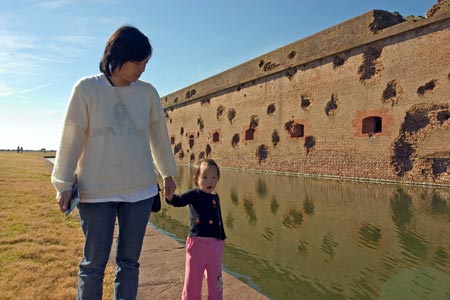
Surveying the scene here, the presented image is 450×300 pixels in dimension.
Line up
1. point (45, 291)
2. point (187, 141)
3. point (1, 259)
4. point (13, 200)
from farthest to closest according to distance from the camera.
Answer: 1. point (187, 141)
2. point (13, 200)
3. point (1, 259)
4. point (45, 291)

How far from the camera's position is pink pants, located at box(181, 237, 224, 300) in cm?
216

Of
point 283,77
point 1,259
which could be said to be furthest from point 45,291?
point 283,77

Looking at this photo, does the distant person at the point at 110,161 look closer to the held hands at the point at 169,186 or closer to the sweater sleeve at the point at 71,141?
the sweater sleeve at the point at 71,141

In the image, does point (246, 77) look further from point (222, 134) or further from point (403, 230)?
point (403, 230)

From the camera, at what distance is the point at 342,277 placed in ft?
10.5

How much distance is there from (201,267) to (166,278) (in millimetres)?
660

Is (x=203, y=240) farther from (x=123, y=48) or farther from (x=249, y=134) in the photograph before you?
(x=249, y=134)

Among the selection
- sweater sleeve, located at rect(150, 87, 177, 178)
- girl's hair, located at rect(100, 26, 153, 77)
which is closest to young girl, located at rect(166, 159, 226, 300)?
sweater sleeve, located at rect(150, 87, 177, 178)

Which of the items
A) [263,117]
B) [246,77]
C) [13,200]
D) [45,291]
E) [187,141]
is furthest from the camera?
[187,141]

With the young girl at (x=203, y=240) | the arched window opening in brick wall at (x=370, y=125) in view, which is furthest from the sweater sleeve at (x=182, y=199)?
the arched window opening in brick wall at (x=370, y=125)

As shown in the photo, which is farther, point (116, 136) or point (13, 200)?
point (13, 200)

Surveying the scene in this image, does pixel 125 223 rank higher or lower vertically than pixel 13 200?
higher

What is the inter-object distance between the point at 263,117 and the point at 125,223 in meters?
15.6

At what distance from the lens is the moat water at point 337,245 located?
9.88ft
